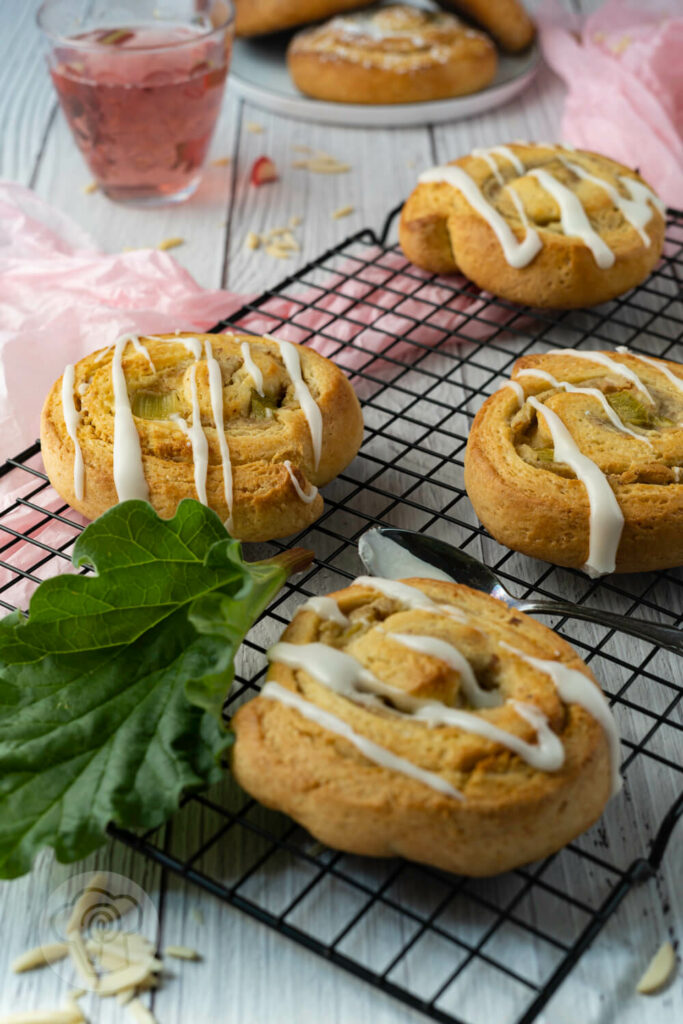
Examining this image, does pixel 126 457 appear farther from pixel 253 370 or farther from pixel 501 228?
pixel 501 228

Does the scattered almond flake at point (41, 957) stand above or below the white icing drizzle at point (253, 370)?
below

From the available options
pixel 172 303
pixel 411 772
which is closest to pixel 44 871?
pixel 411 772

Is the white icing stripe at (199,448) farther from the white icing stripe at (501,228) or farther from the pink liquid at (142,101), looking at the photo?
the pink liquid at (142,101)

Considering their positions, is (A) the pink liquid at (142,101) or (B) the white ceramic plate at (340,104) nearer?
(A) the pink liquid at (142,101)

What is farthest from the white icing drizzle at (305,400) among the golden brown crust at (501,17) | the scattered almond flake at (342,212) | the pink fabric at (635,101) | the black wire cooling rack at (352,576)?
the golden brown crust at (501,17)

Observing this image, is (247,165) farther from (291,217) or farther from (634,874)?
(634,874)

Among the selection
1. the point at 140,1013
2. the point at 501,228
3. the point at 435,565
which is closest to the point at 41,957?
the point at 140,1013
